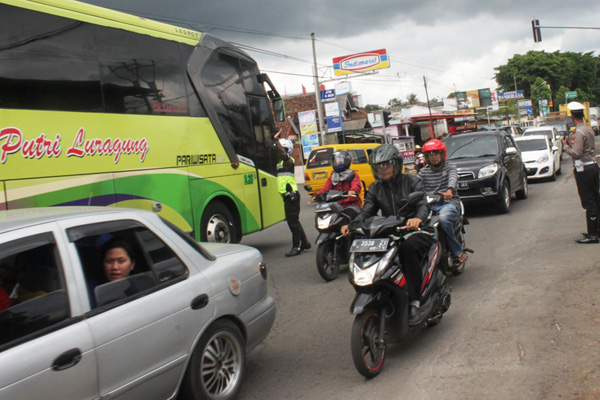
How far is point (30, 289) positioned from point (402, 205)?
3294 mm

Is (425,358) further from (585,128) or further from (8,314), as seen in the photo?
(585,128)

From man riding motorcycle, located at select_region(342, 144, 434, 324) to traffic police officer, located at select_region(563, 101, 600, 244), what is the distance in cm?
381

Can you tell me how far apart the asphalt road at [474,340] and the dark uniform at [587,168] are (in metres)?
0.57

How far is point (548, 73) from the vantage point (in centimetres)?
8350

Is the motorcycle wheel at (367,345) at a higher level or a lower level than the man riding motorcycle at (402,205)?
lower

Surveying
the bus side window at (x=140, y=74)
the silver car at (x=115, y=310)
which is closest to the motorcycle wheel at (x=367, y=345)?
the silver car at (x=115, y=310)

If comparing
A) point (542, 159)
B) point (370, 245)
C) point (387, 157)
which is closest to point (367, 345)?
point (370, 245)

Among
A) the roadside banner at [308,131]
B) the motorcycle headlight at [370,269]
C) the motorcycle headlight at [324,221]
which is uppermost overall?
the roadside banner at [308,131]

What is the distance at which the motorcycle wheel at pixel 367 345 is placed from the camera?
13.7 feet

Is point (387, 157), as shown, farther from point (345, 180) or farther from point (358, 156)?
point (358, 156)

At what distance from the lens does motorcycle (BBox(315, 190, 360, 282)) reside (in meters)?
7.77

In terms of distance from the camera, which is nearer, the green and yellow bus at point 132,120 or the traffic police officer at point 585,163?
the green and yellow bus at point 132,120

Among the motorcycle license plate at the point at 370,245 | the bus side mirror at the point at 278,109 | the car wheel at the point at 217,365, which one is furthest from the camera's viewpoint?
the bus side mirror at the point at 278,109

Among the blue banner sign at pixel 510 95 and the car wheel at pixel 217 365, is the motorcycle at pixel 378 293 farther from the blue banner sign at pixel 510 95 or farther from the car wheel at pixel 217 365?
the blue banner sign at pixel 510 95
